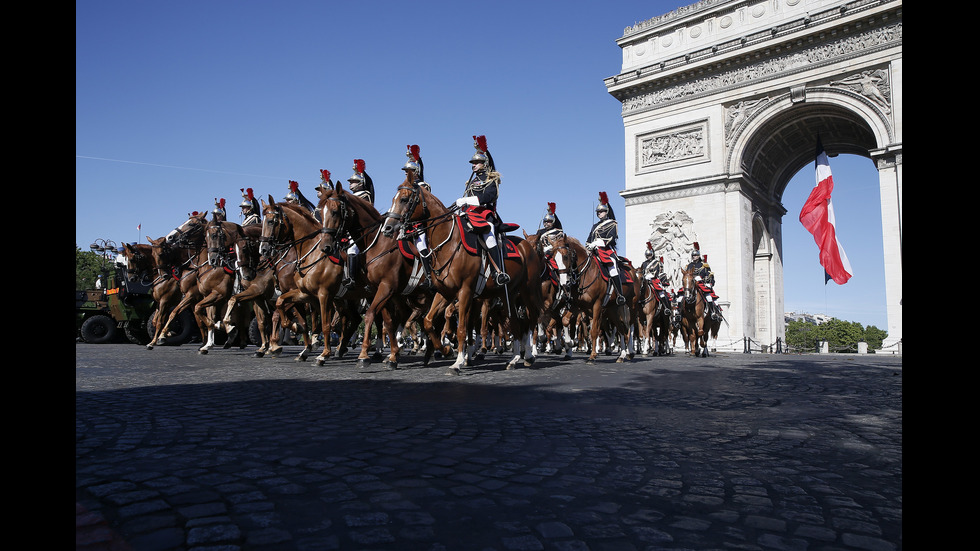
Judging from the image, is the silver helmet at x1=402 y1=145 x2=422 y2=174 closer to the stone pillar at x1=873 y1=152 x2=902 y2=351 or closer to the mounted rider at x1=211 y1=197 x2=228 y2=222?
the mounted rider at x1=211 y1=197 x2=228 y2=222

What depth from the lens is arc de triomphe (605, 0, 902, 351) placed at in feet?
89.1


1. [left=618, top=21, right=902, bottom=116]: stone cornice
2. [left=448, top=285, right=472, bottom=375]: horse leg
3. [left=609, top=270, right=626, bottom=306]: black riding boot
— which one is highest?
[left=618, top=21, right=902, bottom=116]: stone cornice

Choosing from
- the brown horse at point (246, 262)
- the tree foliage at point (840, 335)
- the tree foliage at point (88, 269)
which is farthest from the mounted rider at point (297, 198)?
the tree foliage at point (840, 335)

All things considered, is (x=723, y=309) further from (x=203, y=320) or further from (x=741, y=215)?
(x=203, y=320)

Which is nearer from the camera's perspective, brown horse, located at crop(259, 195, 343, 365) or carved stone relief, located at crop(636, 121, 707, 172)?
brown horse, located at crop(259, 195, 343, 365)

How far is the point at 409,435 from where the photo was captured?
167 inches

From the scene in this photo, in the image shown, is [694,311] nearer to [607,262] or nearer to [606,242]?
[606,242]

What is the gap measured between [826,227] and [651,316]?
484 inches

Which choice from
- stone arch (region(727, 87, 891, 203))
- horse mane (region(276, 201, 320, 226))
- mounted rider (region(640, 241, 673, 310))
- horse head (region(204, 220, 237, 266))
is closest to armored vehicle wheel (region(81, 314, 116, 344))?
horse head (region(204, 220, 237, 266))

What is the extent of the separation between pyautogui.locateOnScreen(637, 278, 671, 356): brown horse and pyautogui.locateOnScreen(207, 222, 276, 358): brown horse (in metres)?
11.3

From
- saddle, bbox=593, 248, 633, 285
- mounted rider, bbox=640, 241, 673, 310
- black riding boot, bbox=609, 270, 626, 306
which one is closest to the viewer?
saddle, bbox=593, 248, 633, 285

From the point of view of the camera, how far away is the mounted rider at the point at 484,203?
9.94 meters

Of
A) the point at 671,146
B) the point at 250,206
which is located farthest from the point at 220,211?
the point at 671,146

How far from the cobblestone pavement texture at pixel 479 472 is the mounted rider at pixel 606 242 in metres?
8.42
